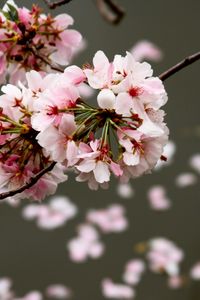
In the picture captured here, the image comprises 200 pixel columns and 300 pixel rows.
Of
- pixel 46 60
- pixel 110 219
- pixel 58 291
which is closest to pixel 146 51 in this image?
pixel 110 219

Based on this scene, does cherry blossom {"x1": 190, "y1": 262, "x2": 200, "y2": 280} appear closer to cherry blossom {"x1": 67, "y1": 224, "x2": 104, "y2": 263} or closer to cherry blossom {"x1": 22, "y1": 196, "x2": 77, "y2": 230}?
cherry blossom {"x1": 67, "y1": 224, "x2": 104, "y2": 263}

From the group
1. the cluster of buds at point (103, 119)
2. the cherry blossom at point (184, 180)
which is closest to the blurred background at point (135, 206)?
the cherry blossom at point (184, 180)

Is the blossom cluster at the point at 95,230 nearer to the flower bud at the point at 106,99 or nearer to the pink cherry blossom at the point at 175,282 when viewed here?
the pink cherry blossom at the point at 175,282

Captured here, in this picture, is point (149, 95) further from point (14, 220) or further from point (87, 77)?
point (14, 220)

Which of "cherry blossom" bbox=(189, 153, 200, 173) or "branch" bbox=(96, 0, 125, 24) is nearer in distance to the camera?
"branch" bbox=(96, 0, 125, 24)

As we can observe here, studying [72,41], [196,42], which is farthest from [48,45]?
[196,42]

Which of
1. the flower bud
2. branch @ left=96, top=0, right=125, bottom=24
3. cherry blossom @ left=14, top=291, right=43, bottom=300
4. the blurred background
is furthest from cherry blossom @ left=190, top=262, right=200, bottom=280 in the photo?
the flower bud

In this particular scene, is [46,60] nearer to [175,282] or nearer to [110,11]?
[110,11]
